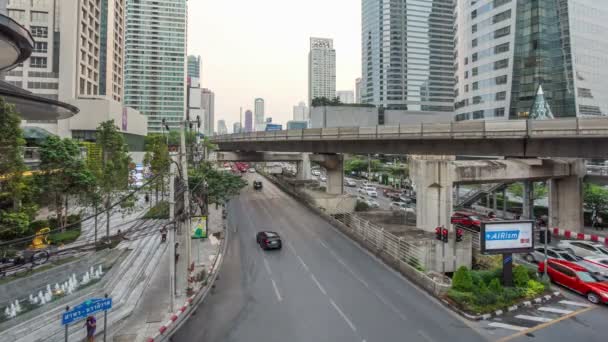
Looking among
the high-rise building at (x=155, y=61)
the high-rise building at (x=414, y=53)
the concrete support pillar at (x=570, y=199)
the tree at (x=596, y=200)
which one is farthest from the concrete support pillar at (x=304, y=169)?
the high-rise building at (x=414, y=53)

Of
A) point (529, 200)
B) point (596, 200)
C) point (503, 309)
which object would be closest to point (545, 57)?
point (596, 200)

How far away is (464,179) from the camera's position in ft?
91.2

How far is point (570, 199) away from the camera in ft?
106

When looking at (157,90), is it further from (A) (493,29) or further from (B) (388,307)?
(B) (388,307)

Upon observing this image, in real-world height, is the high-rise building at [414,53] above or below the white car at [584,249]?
above

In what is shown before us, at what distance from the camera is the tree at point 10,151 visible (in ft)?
46.7

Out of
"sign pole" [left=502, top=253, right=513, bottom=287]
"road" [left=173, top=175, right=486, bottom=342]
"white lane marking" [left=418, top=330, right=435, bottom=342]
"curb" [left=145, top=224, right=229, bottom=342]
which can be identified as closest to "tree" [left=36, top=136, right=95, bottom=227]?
"road" [left=173, top=175, right=486, bottom=342]

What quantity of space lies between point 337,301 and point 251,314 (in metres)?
4.35

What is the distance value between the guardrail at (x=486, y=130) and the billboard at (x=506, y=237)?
18.4 feet

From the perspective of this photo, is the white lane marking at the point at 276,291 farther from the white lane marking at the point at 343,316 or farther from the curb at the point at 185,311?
the curb at the point at 185,311

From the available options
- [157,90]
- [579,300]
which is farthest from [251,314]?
[157,90]

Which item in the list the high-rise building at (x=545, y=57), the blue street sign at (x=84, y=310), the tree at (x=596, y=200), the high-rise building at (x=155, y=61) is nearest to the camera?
the blue street sign at (x=84, y=310)

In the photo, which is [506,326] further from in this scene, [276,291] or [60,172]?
[60,172]

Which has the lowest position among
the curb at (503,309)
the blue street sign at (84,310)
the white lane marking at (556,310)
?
the white lane marking at (556,310)
